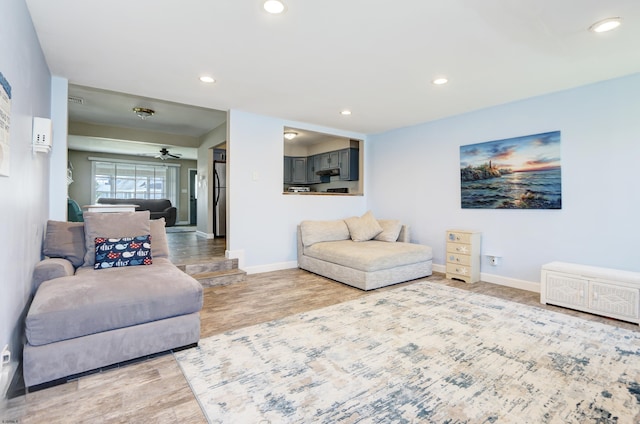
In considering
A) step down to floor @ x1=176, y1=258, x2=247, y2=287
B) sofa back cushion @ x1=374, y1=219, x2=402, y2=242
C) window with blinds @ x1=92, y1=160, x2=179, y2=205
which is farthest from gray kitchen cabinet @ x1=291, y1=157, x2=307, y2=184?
window with blinds @ x1=92, y1=160, x2=179, y2=205

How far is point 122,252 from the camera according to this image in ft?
8.76

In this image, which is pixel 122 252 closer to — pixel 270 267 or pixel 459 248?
pixel 270 267

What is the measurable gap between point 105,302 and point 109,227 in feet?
3.79

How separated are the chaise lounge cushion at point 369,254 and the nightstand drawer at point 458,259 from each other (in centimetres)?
27

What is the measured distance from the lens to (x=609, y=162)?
3.09m

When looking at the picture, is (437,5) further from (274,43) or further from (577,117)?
(577,117)

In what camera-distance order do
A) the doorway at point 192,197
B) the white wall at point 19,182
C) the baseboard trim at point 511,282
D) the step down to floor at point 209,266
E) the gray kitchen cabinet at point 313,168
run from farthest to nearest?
the doorway at point 192,197 < the gray kitchen cabinet at point 313,168 < the step down to floor at point 209,266 < the baseboard trim at point 511,282 < the white wall at point 19,182

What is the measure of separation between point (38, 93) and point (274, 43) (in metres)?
1.97

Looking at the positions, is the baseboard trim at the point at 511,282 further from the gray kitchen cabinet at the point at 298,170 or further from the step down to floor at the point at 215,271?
the gray kitchen cabinet at the point at 298,170

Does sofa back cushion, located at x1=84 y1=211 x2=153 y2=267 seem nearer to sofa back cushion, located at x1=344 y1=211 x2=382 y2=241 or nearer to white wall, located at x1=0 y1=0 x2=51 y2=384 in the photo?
white wall, located at x1=0 y1=0 x2=51 y2=384

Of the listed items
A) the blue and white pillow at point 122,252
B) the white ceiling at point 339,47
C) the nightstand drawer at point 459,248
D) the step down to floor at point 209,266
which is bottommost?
the step down to floor at point 209,266

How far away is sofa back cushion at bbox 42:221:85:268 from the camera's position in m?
2.58

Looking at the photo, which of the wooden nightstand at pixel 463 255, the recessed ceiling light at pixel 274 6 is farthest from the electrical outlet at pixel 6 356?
the wooden nightstand at pixel 463 255

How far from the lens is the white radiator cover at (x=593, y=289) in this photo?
266cm
